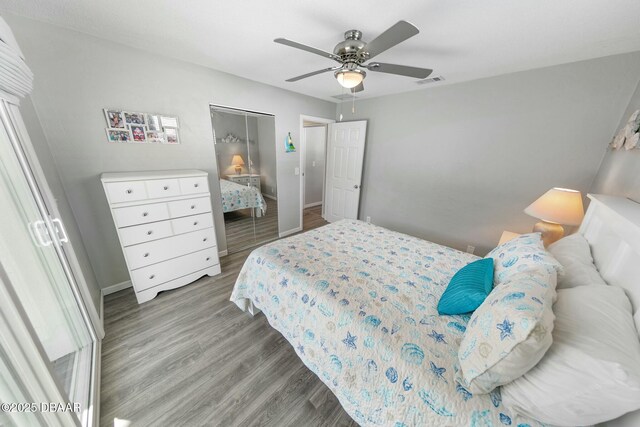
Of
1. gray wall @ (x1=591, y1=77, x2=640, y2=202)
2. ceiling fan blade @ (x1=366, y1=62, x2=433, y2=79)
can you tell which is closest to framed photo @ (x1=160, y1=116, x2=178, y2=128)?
ceiling fan blade @ (x1=366, y1=62, x2=433, y2=79)

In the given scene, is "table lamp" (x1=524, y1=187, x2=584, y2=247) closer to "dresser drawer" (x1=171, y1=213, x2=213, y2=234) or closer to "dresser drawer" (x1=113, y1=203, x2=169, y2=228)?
"dresser drawer" (x1=171, y1=213, x2=213, y2=234)

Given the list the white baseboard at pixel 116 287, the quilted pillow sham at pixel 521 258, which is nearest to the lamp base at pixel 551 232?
the quilted pillow sham at pixel 521 258

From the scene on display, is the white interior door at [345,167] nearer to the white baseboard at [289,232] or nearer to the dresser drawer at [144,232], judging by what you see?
the white baseboard at [289,232]

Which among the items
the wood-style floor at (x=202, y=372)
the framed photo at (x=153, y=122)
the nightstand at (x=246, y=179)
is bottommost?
the wood-style floor at (x=202, y=372)

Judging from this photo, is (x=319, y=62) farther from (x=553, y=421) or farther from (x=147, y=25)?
(x=553, y=421)

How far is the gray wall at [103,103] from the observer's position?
5.23 ft

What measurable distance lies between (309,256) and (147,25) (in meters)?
2.15

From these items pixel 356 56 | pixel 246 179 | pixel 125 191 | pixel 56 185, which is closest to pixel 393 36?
pixel 356 56

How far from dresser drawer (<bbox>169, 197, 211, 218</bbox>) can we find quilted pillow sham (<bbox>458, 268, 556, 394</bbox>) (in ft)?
7.81

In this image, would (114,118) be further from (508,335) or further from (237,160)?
(508,335)

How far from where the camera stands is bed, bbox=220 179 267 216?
2.74 metres

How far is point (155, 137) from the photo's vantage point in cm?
210

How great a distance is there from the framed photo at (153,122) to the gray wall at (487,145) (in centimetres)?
281

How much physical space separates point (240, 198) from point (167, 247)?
1.12m
